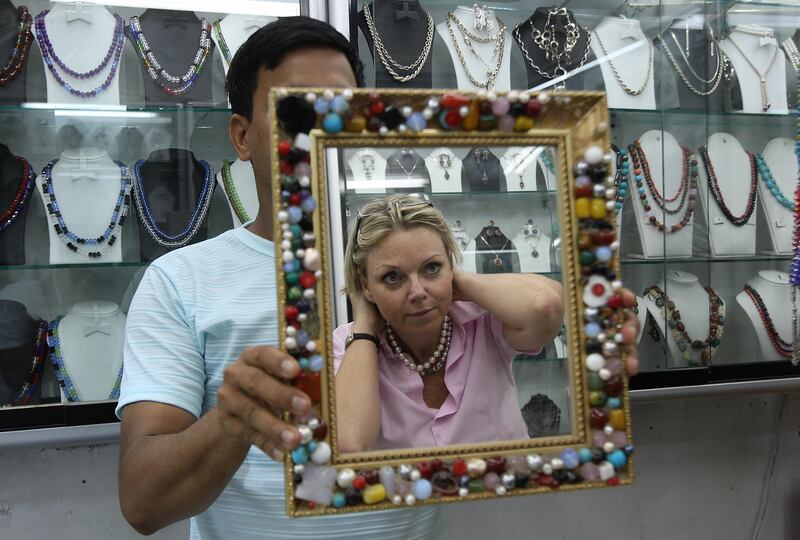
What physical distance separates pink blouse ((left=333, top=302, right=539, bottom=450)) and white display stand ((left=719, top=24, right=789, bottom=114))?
142cm

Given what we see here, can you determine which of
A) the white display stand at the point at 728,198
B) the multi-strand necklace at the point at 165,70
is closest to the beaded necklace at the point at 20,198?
the multi-strand necklace at the point at 165,70

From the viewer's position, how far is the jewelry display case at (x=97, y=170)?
1.34m

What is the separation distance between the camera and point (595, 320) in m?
0.66

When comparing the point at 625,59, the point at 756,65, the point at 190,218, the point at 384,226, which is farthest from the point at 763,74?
the point at 190,218

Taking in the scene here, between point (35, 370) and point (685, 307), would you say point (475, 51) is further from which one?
point (35, 370)

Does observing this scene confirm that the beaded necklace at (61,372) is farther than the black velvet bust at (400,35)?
No

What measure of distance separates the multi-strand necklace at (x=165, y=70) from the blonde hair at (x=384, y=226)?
92 centimetres

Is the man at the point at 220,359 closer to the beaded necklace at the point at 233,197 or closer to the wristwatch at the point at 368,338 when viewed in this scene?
the wristwatch at the point at 368,338

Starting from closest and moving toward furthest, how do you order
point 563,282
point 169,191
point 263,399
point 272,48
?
1. point 263,399
2. point 563,282
3. point 272,48
4. point 169,191

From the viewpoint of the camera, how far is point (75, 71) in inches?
54.8

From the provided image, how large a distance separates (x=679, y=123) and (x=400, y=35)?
82cm

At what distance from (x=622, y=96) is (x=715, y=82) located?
0.29 m

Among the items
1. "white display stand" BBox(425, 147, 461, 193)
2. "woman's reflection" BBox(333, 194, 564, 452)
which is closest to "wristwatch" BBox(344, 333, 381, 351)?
"woman's reflection" BBox(333, 194, 564, 452)

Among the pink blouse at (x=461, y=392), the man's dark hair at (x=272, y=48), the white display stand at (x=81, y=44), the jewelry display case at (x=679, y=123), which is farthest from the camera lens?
the jewelry display case at (x=679, y=123)
